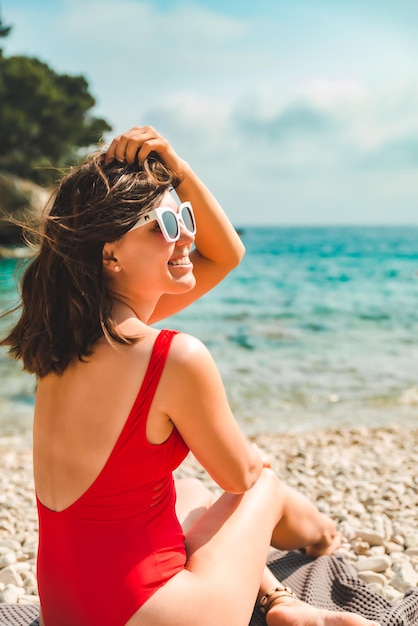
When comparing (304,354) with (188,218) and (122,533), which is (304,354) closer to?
(188,218)

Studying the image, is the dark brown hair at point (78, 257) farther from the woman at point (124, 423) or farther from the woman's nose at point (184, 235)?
the woman's nose at point (184, 235)

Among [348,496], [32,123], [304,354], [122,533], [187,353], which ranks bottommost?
[304,354]

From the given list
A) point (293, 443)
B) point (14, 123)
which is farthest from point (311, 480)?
point (14, 123)

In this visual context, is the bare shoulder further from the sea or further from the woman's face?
the sea

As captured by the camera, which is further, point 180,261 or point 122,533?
point 180,261

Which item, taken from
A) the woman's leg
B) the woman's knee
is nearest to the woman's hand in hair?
the woman's leg

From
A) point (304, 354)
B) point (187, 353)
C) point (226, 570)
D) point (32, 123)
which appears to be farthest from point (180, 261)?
point (32, 123)

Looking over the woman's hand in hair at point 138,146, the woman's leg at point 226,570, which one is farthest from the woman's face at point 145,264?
the woman's leg at point 226,570

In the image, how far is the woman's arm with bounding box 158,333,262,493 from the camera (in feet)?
7.18

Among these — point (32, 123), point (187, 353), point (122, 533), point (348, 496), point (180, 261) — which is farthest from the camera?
point (32, 123)

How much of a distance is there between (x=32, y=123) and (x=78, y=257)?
36329 mm

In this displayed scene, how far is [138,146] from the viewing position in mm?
2516

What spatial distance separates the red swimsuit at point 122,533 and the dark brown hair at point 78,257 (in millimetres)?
295

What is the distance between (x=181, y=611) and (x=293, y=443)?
5.12 metres
